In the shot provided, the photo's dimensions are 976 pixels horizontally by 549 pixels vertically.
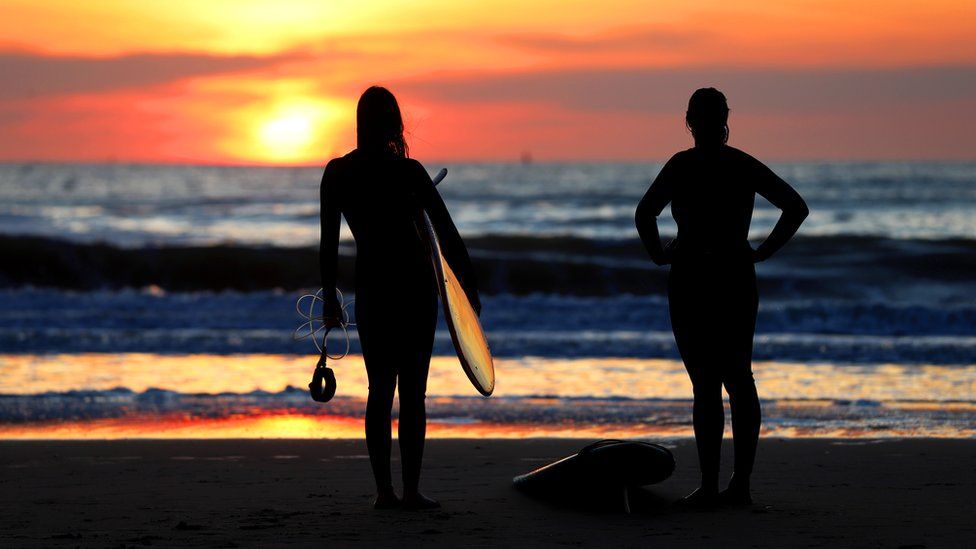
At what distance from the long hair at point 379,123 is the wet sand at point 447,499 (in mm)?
1406

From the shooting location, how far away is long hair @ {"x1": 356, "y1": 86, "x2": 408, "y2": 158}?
13.6 feet

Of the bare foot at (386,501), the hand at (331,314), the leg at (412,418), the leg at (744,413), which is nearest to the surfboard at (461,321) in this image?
the leg at (412,418)


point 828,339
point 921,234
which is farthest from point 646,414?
point 921,234

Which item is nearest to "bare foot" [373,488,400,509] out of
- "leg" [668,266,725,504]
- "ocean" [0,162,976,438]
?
"leg" [668,266,725,504]

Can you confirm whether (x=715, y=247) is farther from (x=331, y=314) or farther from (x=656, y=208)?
(x=331, y=314)

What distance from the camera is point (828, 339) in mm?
12422

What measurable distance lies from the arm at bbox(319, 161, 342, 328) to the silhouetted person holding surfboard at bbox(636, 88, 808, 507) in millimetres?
1178

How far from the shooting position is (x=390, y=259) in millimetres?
4191

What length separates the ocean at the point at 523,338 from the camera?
23.8ft

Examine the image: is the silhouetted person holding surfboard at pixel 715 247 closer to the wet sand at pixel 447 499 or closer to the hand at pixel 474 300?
the wet sand at pixel 447 499

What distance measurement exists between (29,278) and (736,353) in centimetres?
2072

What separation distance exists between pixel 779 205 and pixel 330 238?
170 cm

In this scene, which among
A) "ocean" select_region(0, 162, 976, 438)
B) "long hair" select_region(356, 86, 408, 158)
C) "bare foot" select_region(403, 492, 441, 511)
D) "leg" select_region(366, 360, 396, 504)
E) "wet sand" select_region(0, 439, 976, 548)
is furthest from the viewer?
"ocean" select_region(0, 162, 976, 438)

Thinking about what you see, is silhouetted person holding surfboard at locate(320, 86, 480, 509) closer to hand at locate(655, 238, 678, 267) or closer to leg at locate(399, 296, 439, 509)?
leg at locate(399, 296, 439, 509)
